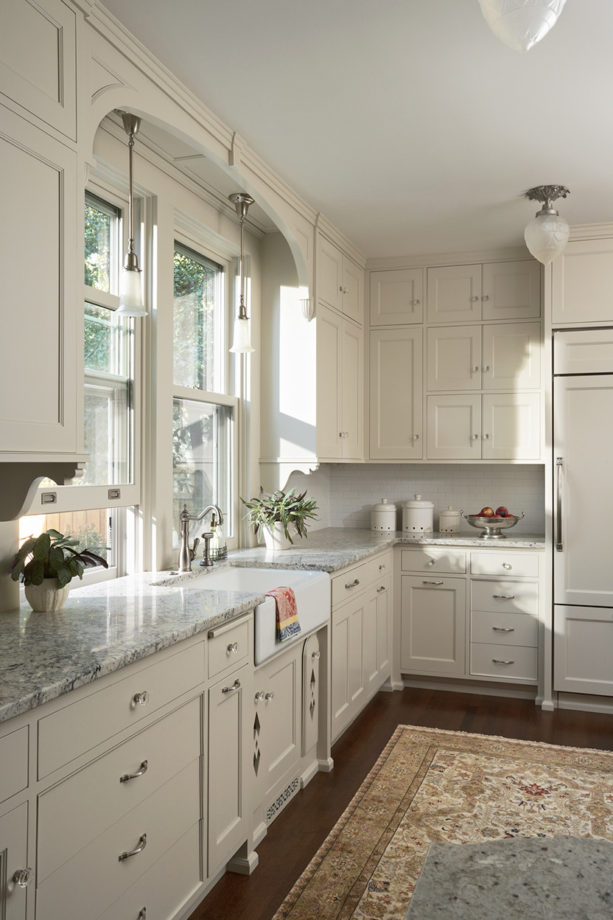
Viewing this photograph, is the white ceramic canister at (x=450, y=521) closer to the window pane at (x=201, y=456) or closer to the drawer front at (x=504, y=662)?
the drawer front at (x=504, y=662)

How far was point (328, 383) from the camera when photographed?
4.29 metres

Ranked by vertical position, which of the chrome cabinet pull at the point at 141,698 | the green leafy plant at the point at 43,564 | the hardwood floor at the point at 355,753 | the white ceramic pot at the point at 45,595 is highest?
the green leafy plant at the point at 43,564

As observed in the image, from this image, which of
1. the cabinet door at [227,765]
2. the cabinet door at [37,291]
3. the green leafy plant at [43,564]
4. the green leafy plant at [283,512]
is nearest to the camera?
the cabinet door at [37,291]

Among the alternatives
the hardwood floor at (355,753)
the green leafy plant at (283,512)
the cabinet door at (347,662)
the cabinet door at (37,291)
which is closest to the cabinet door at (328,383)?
the green leafy plant at (283,512)

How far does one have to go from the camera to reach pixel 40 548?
2176 millimetres

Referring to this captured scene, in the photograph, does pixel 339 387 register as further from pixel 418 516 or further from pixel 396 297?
pixel 418 516

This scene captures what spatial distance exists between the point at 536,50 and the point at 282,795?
2870 millimetres

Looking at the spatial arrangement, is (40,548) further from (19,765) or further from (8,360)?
(19,765)

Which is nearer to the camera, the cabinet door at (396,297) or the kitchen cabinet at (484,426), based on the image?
the kitchen cabinet at (484,426)

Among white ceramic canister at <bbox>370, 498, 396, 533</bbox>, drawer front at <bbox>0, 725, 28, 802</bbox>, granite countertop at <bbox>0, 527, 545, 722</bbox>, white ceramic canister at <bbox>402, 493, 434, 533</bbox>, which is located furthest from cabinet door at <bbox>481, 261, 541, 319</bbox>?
drawer front at <bbox>0, 725, 28, 802</bbox>

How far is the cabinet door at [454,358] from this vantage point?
15.7 feet

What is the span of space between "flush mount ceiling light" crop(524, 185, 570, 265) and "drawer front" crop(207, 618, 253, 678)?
234 cm

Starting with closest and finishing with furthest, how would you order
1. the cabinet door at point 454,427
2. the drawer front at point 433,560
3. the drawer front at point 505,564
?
1. the drawer front at point 505,564
2. the drawer front at point 433,560
3. the cabinet door at point 454,427

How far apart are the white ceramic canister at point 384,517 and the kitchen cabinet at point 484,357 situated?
2.68ft
